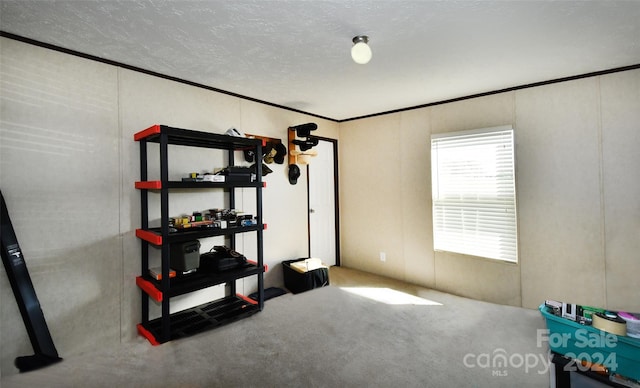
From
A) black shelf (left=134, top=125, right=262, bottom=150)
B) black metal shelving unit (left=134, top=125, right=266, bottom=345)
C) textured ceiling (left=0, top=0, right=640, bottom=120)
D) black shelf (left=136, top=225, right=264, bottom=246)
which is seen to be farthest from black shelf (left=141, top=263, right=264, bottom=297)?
textured ceiling (left=0, top=0, right=640, bottom=120)

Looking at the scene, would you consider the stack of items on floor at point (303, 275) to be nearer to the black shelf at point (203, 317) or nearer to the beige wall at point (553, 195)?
the black shelf at point (203, 317)

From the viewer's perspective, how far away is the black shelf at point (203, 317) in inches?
94.0

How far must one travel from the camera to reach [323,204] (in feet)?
14.2

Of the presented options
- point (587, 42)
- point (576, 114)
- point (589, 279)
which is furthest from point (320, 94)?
point (589, 279)

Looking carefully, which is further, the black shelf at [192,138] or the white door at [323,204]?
the white door at [323,204]

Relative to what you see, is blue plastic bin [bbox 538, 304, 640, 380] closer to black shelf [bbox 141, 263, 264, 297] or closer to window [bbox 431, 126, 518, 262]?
window [bbox 431, 126, 518, 262]

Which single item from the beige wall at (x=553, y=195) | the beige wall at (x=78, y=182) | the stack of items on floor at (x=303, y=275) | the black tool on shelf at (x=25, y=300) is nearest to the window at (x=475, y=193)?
the beige wall at (x=553, y=195)

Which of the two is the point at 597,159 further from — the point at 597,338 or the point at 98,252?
the point at 98,252

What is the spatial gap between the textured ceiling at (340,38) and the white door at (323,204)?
1465 mm

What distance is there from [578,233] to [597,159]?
68 cm

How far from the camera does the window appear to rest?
301cm

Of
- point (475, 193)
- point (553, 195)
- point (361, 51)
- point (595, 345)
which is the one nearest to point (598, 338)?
point (595, 345)

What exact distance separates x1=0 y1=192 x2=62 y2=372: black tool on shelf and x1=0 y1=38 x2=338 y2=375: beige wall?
64mm

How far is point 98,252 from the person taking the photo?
2.28 meters
